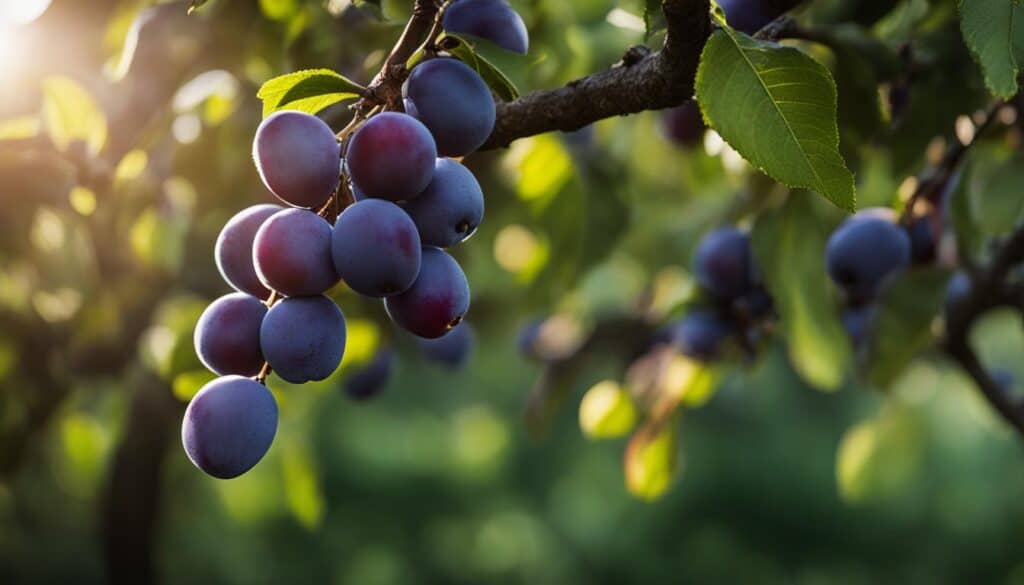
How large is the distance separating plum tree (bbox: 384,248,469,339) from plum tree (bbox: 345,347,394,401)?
2.04 feet

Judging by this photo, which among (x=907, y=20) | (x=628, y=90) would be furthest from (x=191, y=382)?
(x=907, y=20)

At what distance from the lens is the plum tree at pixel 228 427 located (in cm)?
50

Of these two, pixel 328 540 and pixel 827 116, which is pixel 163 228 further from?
pixel 328 540

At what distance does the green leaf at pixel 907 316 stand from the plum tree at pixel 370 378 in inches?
19.1

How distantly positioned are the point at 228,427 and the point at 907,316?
632mm

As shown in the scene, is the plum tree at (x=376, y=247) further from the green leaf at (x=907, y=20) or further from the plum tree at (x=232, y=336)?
the green leaf at (x=907, y=20)

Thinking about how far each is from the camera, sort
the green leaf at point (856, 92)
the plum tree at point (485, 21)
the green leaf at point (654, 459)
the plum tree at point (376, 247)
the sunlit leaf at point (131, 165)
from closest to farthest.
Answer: the plum tree at point (376, 247), the plum tree at point (485, 21), the green leaf at point (856, 92), the sunlit leaf at point (131, 165), the green leaf at point (654, 459)

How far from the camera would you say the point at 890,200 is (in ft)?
3.12

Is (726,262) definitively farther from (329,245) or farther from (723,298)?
(329,245)

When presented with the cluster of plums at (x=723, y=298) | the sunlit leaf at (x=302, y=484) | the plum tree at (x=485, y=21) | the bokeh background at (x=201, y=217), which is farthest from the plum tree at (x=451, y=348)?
the plum tree at (x=485, y=21)

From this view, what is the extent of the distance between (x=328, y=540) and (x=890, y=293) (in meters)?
4.86

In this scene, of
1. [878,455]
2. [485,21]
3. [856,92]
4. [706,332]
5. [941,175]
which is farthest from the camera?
[878,455]

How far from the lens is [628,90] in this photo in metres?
0.55

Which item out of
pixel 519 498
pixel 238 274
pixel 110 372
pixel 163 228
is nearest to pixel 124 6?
pixel 163 228
